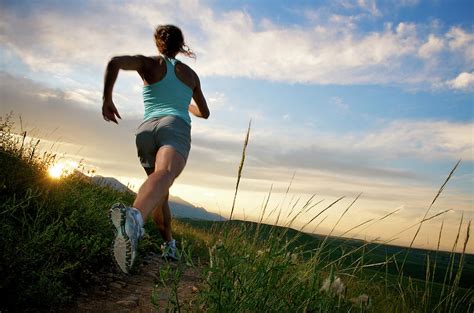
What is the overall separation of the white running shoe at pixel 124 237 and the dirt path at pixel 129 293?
1.32 ft

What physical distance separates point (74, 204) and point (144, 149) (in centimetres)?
136

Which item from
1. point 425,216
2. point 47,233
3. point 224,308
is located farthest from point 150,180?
point 425,216

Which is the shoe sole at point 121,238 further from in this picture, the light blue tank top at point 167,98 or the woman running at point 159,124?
the light blue tank top at point 167,98

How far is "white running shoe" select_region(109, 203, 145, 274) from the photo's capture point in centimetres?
288

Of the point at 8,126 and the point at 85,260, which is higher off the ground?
the point at 8,126

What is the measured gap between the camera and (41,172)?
19.2 ft

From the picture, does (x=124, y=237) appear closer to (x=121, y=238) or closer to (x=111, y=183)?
(x=121, y=238)

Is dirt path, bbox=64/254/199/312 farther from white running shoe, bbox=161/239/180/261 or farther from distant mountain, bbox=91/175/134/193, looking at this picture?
distant mountain, bbox=91/175/134/193

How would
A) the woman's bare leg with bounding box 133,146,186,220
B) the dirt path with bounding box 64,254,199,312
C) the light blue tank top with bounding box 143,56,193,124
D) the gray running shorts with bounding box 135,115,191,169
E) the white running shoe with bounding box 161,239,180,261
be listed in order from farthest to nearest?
the light blue tank top with bounding box 143,56,193,124
the gray running shorts with bounding box 135,115,191,169
the dirt path with bounding box 64,254,199,312
the woman's bare leg with bounding box 133,146,186,220
the white running shoe with bounding box 161,239,180,261

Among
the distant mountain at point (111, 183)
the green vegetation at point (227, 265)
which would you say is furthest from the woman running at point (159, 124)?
the distant mountain at point (111, 183)

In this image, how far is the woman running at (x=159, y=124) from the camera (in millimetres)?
2931

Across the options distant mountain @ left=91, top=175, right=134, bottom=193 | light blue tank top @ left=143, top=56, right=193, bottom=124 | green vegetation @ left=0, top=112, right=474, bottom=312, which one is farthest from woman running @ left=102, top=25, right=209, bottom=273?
distant mountain @ left=91, top=175, right=134, bottom=193

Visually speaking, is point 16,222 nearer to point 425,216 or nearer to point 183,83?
point 183,83

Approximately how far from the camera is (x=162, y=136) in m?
4.26
